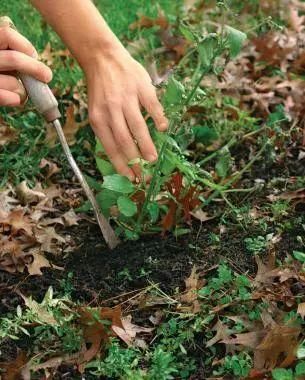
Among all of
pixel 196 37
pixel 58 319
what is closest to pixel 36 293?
pixel 58 319

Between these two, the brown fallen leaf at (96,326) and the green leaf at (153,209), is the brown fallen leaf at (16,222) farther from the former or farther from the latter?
the brown fallen leaf at (96,326)

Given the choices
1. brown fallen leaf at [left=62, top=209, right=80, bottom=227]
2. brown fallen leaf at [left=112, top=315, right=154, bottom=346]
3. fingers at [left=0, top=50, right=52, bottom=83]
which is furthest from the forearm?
brown fallen leaf at [left=112, top=315, right=154, bottom=346]

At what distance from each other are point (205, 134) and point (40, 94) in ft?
2.94

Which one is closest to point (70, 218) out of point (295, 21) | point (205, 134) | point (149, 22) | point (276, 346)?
point (205, 134)

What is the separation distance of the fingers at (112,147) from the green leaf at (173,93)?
0.93ft

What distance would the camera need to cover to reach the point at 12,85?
214 cm

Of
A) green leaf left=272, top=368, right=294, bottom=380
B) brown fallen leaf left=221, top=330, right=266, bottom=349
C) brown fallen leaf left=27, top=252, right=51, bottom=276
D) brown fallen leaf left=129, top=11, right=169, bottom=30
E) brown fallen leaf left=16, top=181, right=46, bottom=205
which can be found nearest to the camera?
green leaf left=272, top=368, right=294, bottom=380

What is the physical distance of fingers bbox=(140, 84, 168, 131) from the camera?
2230mm

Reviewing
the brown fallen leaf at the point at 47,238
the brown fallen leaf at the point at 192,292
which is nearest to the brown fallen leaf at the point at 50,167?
the brown fallen leaf at the point at 47,238

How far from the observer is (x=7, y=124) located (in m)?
2.96

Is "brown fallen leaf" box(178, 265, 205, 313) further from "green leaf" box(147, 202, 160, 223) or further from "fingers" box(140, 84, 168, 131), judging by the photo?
"fingers" box(140, 84, 168, 131)

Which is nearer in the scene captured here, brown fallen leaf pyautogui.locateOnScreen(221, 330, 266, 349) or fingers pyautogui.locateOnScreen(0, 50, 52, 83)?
brown fallen leaf pyautogui.locateOnScreen(221, 330, 266, 349)

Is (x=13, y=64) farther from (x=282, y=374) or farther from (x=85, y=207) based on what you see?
(x=282, y=374)

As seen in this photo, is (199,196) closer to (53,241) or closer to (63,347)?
(53,241)
